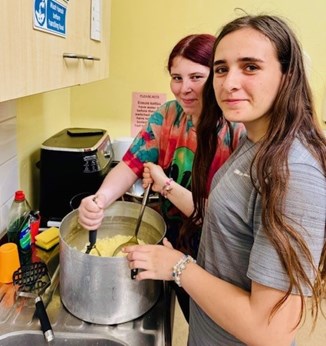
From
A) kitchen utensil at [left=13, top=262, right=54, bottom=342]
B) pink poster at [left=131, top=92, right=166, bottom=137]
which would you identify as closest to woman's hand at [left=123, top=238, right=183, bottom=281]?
kitchen utensil at [left=13, top=262, right=54, bottom=342]

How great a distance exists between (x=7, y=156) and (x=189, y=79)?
24.3 inches

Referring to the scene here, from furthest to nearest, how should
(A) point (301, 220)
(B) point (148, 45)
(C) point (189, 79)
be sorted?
1. (B) point (148, 45)
2. (C) point (189, 79)
3. (A) point (301, 220)

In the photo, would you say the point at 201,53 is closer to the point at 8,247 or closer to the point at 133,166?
the point at 133,166

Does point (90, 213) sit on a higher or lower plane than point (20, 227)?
higher

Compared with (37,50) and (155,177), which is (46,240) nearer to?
(155,177)

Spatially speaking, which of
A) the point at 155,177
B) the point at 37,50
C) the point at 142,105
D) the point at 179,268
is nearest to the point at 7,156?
the point at 155,177

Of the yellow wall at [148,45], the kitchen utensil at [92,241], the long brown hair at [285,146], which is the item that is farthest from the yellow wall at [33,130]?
the long brown hair at [285,146]

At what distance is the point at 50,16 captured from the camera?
59 cm

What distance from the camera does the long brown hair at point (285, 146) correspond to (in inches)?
18.3

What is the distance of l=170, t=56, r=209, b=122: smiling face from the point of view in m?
0.92

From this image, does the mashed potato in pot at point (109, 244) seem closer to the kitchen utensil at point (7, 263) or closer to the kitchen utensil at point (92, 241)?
the kitchen utensil at point (92, 241)

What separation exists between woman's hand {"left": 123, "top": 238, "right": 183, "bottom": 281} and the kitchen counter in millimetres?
148

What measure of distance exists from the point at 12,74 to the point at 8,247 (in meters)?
0.54

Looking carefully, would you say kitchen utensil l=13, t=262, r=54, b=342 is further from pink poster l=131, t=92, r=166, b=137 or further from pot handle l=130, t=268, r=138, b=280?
pink poster l=131, t=92, r=166, b=137
